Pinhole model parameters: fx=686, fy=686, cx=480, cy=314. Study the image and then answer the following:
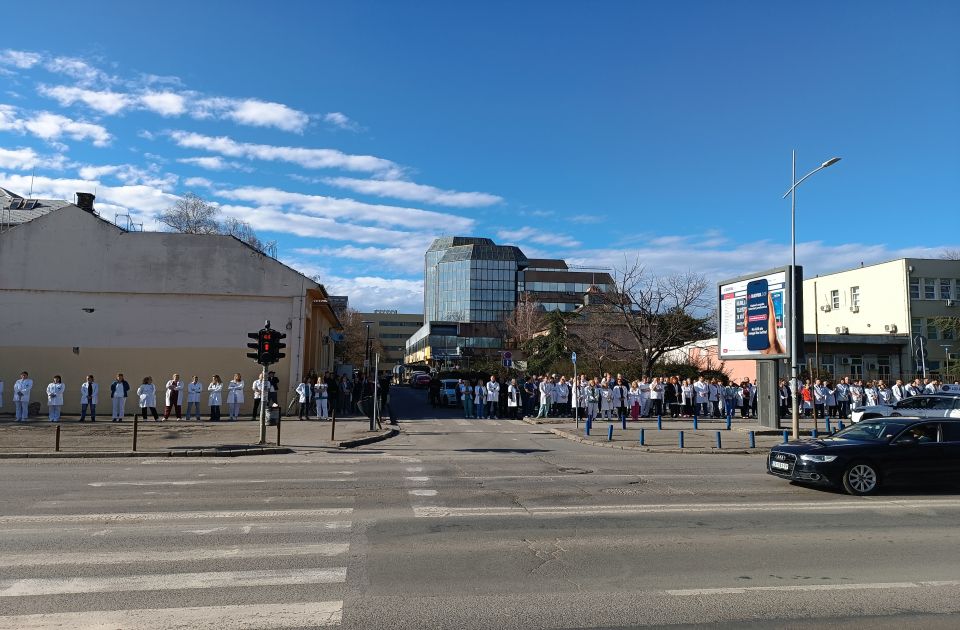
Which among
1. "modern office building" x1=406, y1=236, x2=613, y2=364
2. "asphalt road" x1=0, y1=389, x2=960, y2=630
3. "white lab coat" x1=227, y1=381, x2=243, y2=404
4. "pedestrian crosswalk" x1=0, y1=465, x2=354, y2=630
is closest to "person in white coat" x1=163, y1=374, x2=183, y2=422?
"white lab coat" x1=227, y1=381, x2=243, y2=404

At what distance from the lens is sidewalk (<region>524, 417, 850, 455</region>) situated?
1809cm

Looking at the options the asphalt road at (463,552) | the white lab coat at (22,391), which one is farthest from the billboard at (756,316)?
the white lab coat at (22,391)

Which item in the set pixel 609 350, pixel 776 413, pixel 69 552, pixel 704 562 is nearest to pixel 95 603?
pixel 69 552

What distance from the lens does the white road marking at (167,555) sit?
6.53m

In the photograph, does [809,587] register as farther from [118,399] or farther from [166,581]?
[118,399]

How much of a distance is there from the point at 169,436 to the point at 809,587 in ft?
58.1

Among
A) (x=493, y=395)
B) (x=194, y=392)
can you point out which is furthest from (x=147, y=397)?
(x=493, y=395)

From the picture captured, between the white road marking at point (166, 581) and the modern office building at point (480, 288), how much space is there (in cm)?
9249

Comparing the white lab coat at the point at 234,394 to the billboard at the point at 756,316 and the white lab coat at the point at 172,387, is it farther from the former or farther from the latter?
the billboard at the point at 756,316

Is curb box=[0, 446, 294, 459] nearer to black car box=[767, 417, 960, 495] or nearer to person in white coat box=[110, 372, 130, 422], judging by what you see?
person in white coat box=[110, 372, 130, 422]

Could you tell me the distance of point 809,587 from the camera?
5973mm

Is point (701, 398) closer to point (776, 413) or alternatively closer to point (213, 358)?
point (776, 413)

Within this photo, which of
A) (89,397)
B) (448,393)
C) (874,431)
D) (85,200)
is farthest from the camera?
(448,393)

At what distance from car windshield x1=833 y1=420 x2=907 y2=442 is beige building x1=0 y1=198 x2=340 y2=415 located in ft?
72.3
